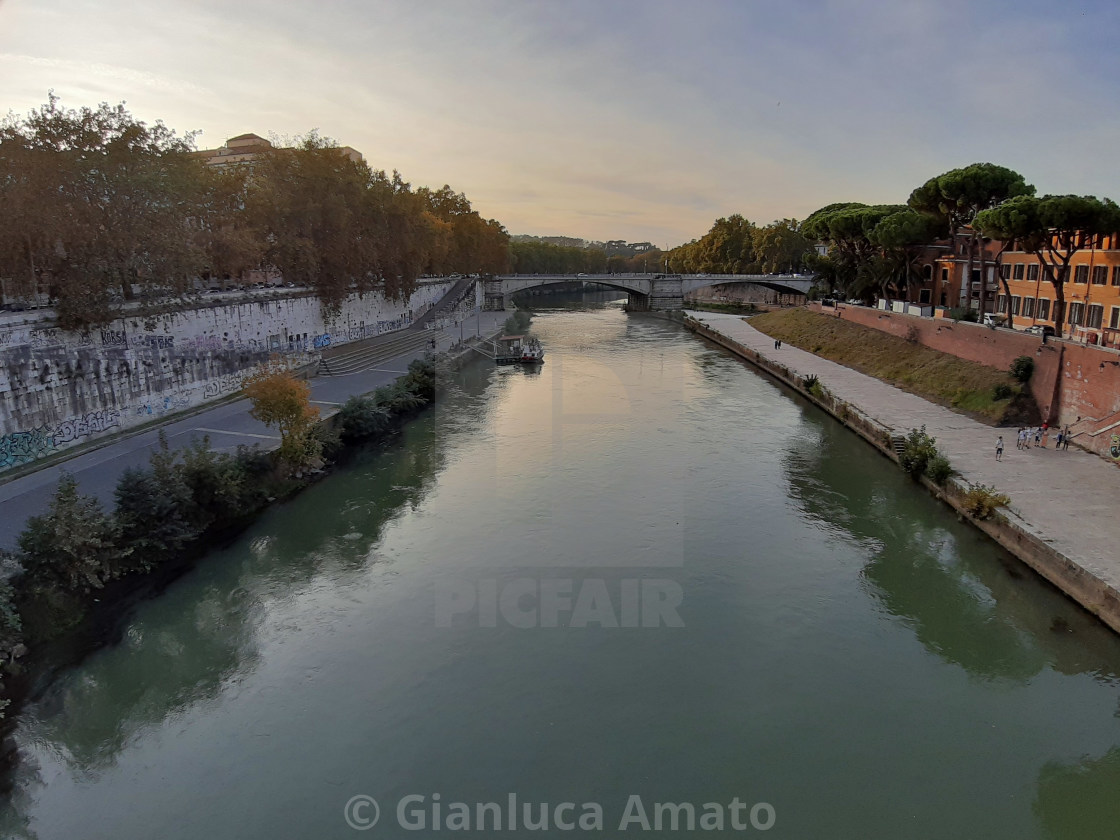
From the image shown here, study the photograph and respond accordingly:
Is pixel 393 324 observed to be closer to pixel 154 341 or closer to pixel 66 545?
pixel 154 341

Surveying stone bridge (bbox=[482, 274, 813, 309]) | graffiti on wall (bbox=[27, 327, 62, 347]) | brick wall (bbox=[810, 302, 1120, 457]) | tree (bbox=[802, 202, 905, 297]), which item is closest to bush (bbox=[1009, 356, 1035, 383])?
brick wall (bbox=[810, 302, 1120, 457])

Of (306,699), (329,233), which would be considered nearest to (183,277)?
(329,233)

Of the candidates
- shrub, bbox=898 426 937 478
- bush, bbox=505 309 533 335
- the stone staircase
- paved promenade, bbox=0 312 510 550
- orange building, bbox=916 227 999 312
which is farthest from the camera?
bush, bbox=505 309 533 335

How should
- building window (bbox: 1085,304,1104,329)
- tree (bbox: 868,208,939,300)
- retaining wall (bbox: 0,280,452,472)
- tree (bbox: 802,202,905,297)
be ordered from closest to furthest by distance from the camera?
retaining wall (bbox: 0,280,452,472)
building window (bbox: 1085,304,1104,329)
tree (bbox: 868,208,939,300)
tree (bbox: 802,202,905,297)

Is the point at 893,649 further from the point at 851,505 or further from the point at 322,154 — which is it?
the point at 322,154

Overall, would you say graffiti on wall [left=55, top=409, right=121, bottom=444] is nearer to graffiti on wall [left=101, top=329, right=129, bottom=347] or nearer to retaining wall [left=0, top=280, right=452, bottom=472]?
retaining wall [left=0, top=280, right=452, bottom=472]

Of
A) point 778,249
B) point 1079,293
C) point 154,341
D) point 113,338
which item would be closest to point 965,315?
point 1079,293
